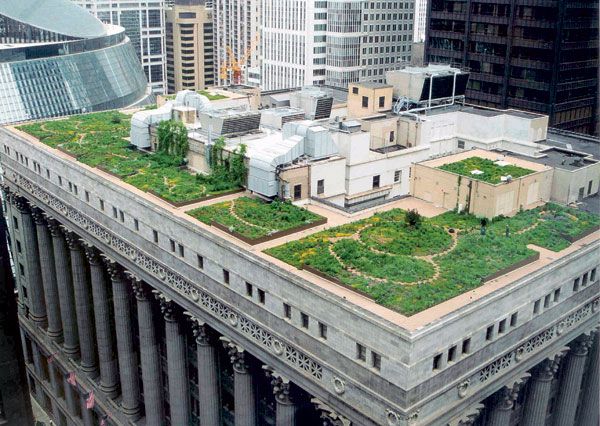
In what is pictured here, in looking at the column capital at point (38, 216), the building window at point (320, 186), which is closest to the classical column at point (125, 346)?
the column capital at point (38, 216)

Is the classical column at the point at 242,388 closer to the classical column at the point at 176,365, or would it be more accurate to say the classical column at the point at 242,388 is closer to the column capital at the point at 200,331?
the column capital at the point at 200,331

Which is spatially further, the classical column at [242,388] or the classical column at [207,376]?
the classical column at [207,376]

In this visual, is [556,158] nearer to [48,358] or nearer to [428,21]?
[48,358]

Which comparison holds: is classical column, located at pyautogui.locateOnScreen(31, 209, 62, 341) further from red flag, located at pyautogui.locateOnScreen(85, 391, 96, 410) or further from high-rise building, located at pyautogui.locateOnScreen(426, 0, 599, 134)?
high-rise building, located at pyautogui.locateOnScreen(426, 0, 599, 134)

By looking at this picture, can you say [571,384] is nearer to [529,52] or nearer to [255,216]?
[255,216]

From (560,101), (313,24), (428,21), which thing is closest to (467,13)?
A: (428,21)

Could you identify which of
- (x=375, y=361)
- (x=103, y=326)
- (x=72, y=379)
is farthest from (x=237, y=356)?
(x=72, y=379)
